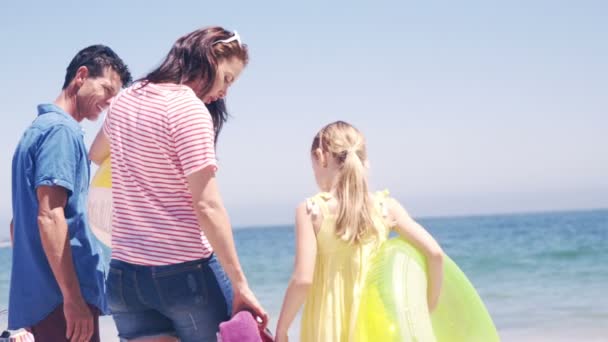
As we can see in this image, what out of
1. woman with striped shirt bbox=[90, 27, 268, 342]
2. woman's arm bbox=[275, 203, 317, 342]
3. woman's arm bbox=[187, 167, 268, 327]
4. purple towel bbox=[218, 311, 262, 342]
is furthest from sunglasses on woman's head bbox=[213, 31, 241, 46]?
purple towel bbox=[218, 311, 262, 342]

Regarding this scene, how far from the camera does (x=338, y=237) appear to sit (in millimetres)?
2850

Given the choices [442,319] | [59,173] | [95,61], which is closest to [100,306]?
[59,173]

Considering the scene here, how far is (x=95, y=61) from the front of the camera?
2939 millimetres

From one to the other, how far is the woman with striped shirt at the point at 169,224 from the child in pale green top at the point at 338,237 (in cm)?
38

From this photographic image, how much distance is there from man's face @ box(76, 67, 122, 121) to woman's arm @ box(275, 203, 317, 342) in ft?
2.71

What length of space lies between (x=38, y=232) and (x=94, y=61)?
629 millimetres

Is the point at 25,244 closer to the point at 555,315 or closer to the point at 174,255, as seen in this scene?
the point at 174,255

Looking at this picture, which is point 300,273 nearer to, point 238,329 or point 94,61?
point 238,329

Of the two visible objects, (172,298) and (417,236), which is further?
(417,236)

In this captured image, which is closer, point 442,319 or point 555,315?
point 442,319

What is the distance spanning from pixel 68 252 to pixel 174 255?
0.47 meters

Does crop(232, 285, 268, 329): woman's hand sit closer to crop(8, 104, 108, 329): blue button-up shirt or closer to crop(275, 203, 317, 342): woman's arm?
crop(275, 203, 317, 342): woman's arm

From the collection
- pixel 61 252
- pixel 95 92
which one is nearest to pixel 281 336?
pixel 61 252

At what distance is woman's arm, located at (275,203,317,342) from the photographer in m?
2.74
